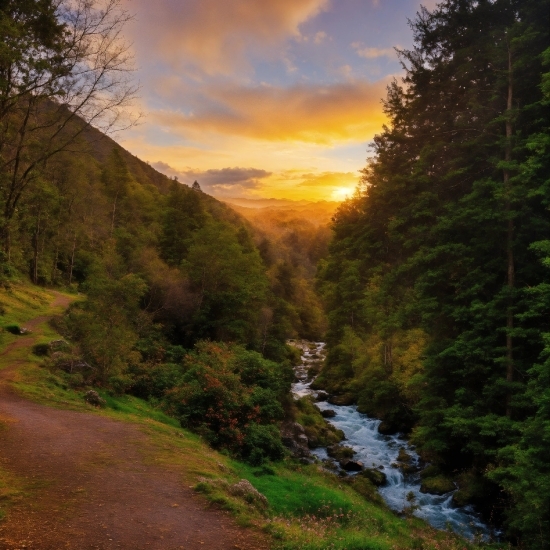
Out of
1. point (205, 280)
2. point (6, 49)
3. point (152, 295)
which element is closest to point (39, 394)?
point (6, 49)

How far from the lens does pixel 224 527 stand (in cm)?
765

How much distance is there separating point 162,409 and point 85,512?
35.7 feet

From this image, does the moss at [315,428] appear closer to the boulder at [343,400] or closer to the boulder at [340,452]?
the boulder at [340,452]

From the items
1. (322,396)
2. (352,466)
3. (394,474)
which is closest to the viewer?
(394,474)

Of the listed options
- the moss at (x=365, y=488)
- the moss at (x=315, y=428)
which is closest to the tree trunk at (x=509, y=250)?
the moss at (x=365, y=488)

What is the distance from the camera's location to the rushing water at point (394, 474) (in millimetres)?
15516

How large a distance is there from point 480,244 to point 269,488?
1215 centimetres

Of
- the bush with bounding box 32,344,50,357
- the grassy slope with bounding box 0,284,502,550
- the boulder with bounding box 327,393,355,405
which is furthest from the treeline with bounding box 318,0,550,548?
the bush with bounding box 32,344,50,357

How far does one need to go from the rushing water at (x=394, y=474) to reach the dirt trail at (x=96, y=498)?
8.80 meters

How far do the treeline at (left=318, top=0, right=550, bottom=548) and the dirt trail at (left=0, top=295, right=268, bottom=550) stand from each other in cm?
897

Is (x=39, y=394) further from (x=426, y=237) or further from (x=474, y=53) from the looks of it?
(x=474, y=53)

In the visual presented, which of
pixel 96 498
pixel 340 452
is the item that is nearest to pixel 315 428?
pixel 340 452

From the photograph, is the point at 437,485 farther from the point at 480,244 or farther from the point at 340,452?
the point at 480,244

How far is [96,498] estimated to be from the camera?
8086 mm
